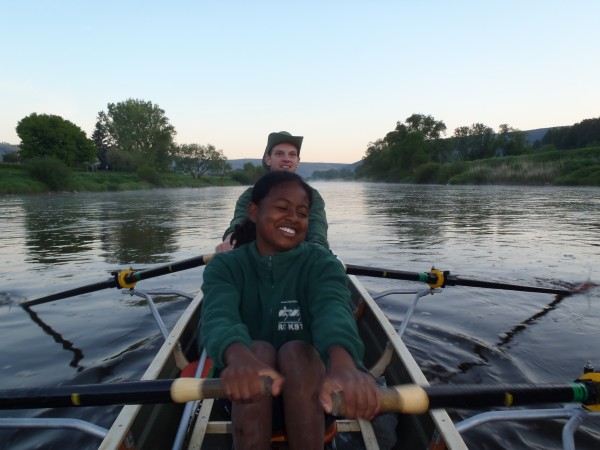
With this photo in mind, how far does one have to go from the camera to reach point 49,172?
4575 cm

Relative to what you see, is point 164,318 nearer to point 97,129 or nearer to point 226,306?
point 226,306

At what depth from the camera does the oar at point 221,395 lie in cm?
174

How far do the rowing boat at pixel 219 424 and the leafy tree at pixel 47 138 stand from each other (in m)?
71.7

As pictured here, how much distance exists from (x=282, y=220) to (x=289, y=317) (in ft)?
1.86

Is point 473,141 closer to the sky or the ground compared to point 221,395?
closer to the sky

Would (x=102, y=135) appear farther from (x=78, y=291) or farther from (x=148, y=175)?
(x=78, y=291)

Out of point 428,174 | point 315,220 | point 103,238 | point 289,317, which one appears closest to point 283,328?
point 289,317

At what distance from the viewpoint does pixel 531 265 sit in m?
8.64

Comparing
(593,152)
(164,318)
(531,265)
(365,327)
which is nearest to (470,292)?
(531,265)

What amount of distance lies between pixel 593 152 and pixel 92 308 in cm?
6196

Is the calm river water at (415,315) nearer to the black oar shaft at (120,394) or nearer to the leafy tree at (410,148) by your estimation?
the black oar shaft at (120,394)

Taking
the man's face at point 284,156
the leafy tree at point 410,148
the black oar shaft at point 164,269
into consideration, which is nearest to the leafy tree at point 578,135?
the leafy tree at point 410,148

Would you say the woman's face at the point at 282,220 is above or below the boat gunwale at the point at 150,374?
A: above

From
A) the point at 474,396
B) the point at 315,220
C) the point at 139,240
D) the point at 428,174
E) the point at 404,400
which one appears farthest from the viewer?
the point at 428,174
